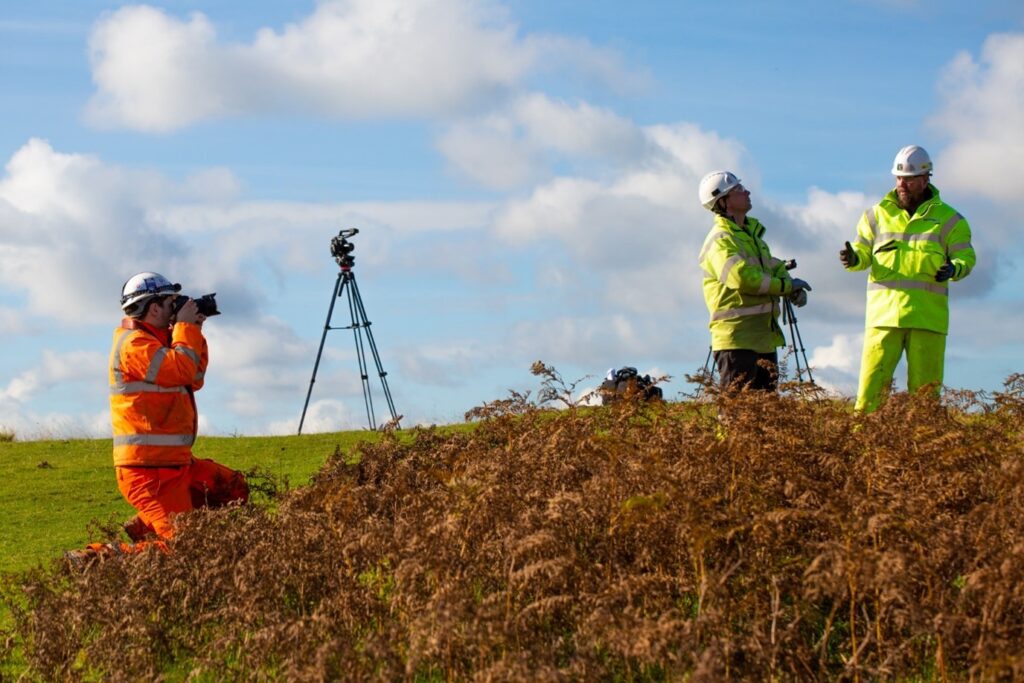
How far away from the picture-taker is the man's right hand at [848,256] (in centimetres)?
1201

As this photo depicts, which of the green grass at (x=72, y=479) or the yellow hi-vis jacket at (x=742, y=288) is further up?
the yellow hi-vis jacket at (x=742, y=288)

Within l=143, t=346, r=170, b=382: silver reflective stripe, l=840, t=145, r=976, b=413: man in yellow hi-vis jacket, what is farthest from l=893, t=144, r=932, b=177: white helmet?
l=143, t=346, r=170, b=382: silver reflective stripe

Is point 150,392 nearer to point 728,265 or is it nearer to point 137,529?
point 137,529

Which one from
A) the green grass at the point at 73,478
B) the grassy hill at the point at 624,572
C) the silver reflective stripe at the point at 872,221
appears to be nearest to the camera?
the grassy hill at the point at 624,572

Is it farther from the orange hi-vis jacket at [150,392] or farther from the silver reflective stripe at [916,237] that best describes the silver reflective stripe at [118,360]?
the silver reflective stripe at [916,237]

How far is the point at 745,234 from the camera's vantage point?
424 inches

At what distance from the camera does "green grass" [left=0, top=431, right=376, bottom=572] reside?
455 inches

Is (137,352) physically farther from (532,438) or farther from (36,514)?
(36,514)

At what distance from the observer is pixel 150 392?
9.65 metres

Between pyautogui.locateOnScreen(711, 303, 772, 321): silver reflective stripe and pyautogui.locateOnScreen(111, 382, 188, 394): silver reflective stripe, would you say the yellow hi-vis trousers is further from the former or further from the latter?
pyautogui.locateOnScreen(111, 382, 188, 394): silver reflective stripe

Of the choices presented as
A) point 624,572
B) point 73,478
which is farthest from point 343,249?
point 624,572

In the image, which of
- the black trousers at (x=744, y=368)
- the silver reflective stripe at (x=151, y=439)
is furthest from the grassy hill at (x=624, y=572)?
the black trousers at (x=744, y=368)

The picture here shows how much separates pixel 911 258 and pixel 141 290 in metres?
7.20

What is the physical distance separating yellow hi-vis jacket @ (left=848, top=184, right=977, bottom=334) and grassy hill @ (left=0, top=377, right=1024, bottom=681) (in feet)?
11.8
